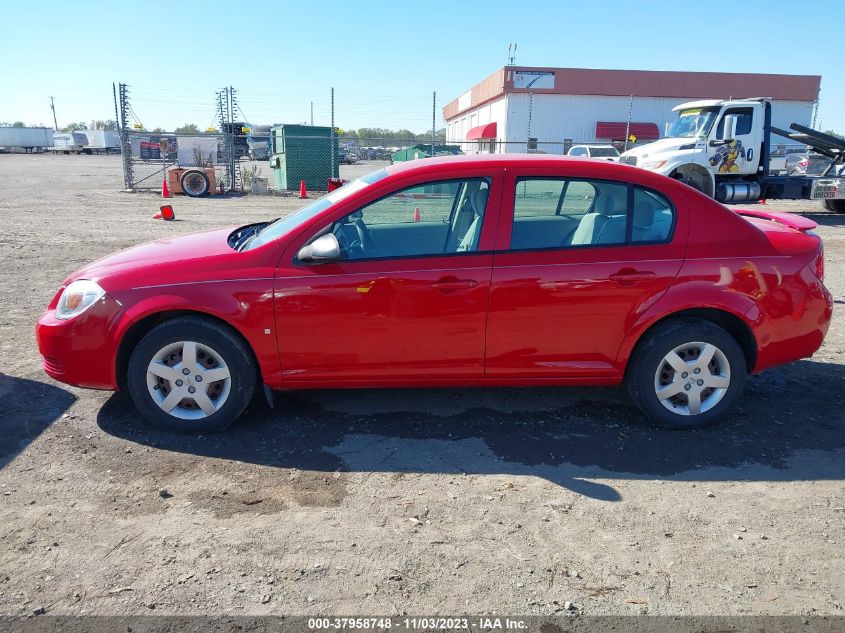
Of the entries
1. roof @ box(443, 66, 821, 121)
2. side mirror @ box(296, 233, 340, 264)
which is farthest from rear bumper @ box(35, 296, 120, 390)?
roof @ box(443, 66, 821, 121)

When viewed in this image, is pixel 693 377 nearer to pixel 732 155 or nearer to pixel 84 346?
pixel 84 346

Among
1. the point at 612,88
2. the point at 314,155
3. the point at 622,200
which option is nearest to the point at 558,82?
the point at 612,88

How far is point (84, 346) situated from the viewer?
12.9 ft

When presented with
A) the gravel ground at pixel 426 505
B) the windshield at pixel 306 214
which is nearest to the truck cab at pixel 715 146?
the gravel ground at pixel 426 505

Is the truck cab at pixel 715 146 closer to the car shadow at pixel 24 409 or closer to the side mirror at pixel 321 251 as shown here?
the side mirror at pixel 321 251

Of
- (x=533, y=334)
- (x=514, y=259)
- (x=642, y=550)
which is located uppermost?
(x=514, y=259)

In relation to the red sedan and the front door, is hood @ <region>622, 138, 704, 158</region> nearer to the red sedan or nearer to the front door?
the red sedan

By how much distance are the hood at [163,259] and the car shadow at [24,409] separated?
3.11ft

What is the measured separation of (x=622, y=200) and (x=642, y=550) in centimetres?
217

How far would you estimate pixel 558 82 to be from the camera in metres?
39.2

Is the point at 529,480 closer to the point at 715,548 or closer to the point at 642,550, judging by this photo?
the point at 642,550

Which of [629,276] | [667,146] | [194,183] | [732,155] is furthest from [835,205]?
[194,183]

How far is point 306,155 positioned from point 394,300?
66.9 ft

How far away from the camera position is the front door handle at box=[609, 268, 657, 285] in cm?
393
